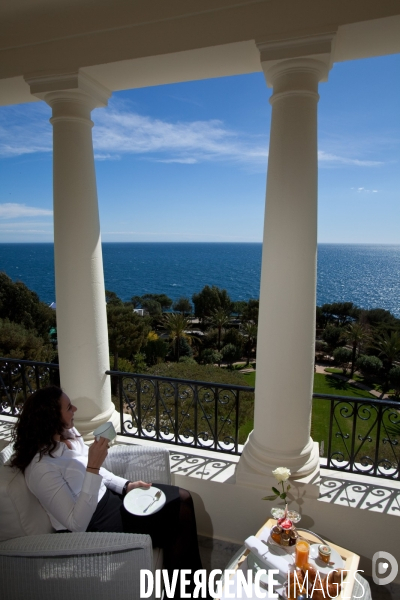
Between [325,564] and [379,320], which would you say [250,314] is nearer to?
[379,320]

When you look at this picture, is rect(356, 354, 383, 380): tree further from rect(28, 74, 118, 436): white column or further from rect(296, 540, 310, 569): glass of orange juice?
rect(296, 540, 310, 569): glass of orange juice

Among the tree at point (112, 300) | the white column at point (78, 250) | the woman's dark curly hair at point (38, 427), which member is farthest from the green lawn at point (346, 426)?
the tree at point (112, 300)

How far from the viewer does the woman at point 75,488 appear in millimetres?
2816

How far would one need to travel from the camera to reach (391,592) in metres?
3.54

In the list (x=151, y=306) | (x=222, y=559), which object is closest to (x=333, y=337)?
(x=151, y=306)

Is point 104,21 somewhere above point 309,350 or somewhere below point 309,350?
above

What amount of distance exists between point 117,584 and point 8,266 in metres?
122

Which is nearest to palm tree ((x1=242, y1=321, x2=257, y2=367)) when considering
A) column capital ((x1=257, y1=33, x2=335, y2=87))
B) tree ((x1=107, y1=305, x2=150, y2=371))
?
tree ((x1=107, y1=305, x2=150, y2=371))

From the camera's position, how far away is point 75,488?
3.03 m

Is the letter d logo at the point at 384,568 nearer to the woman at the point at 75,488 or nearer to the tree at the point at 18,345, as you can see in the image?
the woman at the point at 75,488

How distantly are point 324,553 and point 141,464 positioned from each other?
1800 mm

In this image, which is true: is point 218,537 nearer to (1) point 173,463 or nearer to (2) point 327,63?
(1) point 173,463

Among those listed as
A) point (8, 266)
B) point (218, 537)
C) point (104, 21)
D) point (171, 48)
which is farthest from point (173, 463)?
point (8, 266)

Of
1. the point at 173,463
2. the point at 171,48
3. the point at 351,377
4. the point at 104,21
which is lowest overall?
the point at 351,377
